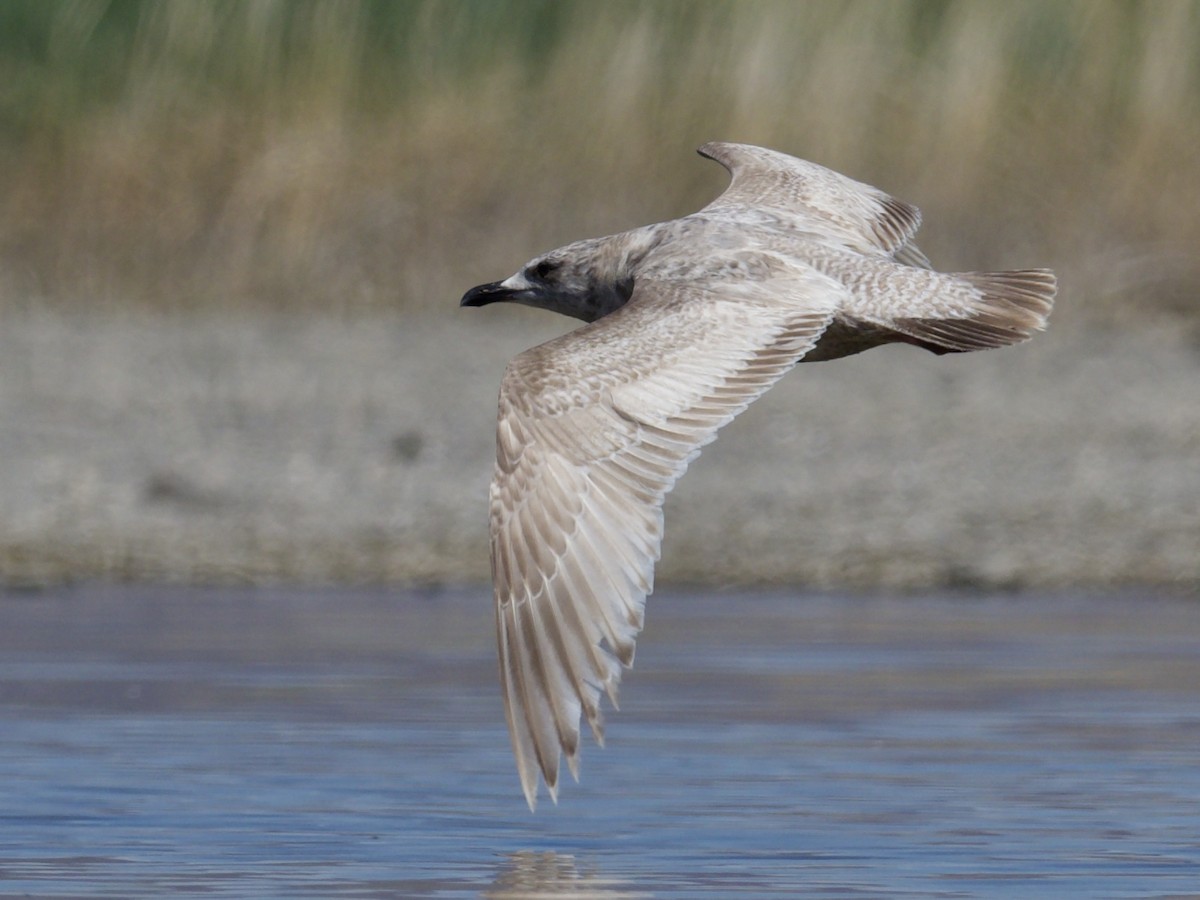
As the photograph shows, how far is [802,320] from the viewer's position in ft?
24.0

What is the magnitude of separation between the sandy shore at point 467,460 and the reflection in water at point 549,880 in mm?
4779

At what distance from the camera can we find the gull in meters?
6.62

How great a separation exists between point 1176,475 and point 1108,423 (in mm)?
837

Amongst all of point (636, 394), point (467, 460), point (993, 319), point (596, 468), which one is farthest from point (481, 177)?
point (596, 468)

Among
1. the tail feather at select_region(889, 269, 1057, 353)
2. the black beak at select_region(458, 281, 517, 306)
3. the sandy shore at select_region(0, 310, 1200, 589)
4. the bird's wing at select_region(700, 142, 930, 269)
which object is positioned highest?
the tail feather at select_region(889, 269, 1057, 353)

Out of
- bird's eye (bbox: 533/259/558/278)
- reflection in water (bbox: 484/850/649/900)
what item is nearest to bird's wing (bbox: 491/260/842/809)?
reflection in water (bbox: 484/850/649/900)

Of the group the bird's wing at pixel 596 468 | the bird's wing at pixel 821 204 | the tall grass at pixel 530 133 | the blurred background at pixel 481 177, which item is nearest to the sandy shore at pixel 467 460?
the blurred background at pixel 481 177

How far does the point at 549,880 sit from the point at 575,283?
2.23 m

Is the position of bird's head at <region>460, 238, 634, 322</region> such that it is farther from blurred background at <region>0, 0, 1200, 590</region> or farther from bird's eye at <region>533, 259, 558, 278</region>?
blurred background at <region>0, 0, 1200, 590</region>

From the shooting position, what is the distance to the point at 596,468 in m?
6.86

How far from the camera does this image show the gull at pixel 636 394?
662 cm

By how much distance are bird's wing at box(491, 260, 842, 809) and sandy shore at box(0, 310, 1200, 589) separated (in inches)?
180

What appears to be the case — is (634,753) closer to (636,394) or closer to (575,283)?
(575,283)

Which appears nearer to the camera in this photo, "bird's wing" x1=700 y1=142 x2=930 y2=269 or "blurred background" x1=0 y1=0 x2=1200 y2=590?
"bird's wing" x1=700 y1=142 x2=930 y2=269
